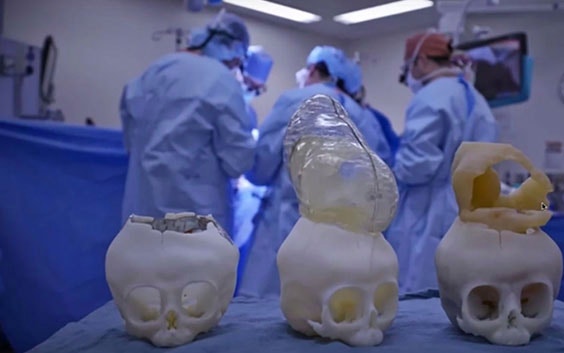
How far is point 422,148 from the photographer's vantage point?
241cm

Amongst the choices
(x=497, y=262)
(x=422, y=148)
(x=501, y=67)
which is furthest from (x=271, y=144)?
(x=501, y=67)

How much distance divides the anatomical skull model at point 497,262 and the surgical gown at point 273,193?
133cm

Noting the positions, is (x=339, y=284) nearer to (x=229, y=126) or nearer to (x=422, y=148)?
(x=229, y=126)

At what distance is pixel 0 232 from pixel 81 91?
6.45ft

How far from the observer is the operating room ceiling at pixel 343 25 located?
437 centimetres

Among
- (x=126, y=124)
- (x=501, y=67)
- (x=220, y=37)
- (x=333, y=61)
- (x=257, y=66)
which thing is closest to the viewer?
(x=126, y=124)

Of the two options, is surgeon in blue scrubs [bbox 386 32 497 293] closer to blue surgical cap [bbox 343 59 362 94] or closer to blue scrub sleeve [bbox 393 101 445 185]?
blue scrub sleeve [bbox 393 101 445 185]

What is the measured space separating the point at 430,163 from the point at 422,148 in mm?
68

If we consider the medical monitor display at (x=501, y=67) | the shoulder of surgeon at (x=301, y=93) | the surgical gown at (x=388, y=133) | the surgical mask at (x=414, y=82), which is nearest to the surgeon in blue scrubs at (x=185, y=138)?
the shoulder of surgeon at (x=301, y=93)

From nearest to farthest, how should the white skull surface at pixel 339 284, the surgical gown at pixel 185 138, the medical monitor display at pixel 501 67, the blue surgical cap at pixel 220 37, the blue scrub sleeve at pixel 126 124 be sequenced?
the white skull surface at pixel 339 284
the surgical gown at pixel 185 138
the blue scrub sleeve at pixel 126 124
the blue surgical cap at pixel 220 37
the medical monitor display at pixel 501 67

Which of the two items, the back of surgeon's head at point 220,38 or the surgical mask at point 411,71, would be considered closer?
the back of surgeon's head at point 220,38

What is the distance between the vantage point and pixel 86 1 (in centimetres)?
407

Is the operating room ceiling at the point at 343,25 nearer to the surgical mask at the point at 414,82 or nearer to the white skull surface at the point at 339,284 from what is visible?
the surgical mask at the point at 414,82

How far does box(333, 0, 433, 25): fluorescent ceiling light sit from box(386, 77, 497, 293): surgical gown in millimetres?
2087
